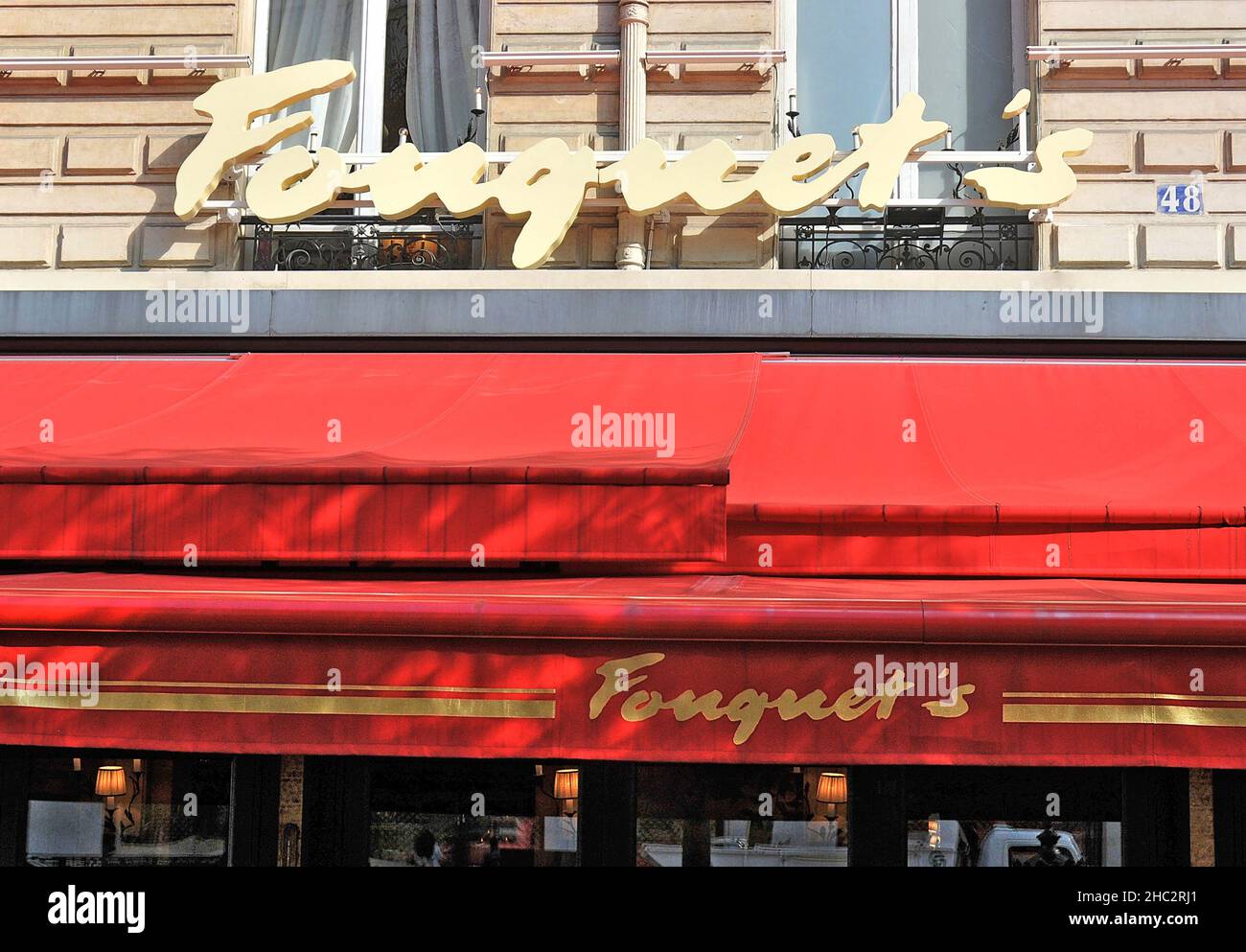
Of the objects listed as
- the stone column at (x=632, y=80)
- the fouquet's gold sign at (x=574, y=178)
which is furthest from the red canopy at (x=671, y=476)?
the stone column at (x=632, y=80)

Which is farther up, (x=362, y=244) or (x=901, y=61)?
(x=901, y=61)

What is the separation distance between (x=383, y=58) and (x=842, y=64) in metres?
3.32

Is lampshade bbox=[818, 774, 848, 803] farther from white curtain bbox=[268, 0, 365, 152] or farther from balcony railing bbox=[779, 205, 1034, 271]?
white curtain bbox=[268, 0, 365, 152]

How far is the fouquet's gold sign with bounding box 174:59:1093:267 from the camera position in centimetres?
818

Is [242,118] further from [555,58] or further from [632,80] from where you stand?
[632,80]

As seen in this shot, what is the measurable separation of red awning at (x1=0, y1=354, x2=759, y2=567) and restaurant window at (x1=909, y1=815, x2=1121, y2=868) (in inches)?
90.7

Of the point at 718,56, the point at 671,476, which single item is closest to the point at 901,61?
the point at 718,56

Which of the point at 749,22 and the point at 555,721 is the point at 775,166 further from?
the point at 555,721

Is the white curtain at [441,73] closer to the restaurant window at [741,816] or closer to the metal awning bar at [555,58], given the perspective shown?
the metal awning bar at [555,58]

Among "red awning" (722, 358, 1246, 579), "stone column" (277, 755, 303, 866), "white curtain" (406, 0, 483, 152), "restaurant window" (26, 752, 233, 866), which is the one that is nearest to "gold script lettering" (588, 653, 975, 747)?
"red awning" (722, 358, 1246, 579)

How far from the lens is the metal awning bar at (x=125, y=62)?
8.83 metres

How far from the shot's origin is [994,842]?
721 cm
